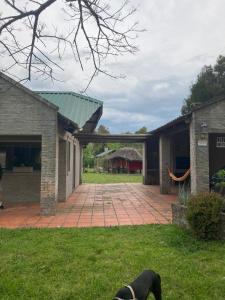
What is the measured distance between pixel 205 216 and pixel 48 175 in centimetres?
477

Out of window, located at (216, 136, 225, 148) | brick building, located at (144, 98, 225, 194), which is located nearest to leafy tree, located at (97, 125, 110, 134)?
brick building, located at (144, 98, 225, 194)

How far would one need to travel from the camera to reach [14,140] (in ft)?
39.5

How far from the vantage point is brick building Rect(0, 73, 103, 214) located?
30.5 feet

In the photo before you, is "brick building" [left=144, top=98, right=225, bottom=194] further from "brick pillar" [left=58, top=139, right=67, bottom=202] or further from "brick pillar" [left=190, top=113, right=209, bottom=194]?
"brick pillar" [left=58, top=139, right=67, bottom=202]

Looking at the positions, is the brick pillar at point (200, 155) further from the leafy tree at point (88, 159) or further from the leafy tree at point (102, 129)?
the leafy tree at point (102, 129)

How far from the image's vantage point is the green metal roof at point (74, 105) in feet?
50.1

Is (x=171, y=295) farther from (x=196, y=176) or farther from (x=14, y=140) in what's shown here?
(x=14, y=140)

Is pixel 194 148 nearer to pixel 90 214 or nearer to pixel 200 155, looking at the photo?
pixel 200 155

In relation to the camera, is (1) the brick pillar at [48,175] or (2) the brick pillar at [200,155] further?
(2) the brick pillar at [200,155]

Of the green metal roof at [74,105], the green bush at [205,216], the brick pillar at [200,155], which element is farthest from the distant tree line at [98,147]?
the green bush at [205,216]

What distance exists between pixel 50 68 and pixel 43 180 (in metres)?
5.39

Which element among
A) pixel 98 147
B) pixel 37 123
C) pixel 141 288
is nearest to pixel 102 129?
pixel 98 147

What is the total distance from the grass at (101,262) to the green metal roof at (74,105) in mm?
8619

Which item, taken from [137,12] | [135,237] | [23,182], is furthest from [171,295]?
[23,182]
